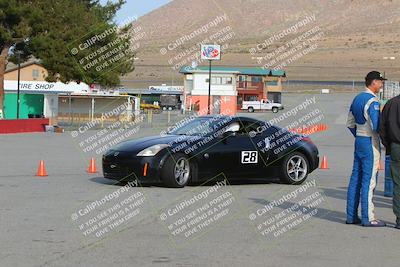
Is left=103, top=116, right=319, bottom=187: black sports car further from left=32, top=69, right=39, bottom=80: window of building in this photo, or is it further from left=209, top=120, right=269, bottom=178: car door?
left=32, top=69, right=39, bottom=80: window of building

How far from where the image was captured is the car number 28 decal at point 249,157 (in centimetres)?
1445

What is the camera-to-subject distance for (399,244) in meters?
8.52

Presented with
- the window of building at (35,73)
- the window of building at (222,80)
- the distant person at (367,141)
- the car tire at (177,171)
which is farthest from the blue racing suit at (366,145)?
the window of building at (222,80)

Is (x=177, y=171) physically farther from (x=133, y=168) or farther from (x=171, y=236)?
(x=171, y=236)

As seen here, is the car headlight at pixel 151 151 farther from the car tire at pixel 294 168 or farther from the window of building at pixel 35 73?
the window of building at pixel 35 73

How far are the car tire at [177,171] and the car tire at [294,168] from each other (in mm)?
2032

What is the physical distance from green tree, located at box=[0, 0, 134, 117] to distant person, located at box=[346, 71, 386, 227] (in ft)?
129

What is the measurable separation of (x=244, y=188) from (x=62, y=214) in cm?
465

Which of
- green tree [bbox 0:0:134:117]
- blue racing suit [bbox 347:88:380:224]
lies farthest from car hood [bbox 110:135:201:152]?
green tree [bbox 0:0:134:117]

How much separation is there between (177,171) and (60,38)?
118 feet

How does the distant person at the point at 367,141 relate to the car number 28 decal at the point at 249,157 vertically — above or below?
above

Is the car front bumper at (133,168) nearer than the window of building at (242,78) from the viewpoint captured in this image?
Yes

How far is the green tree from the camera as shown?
47312 mm

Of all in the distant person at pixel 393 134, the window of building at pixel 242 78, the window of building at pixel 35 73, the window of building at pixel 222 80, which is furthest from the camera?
the window of building at pixel 242 78
